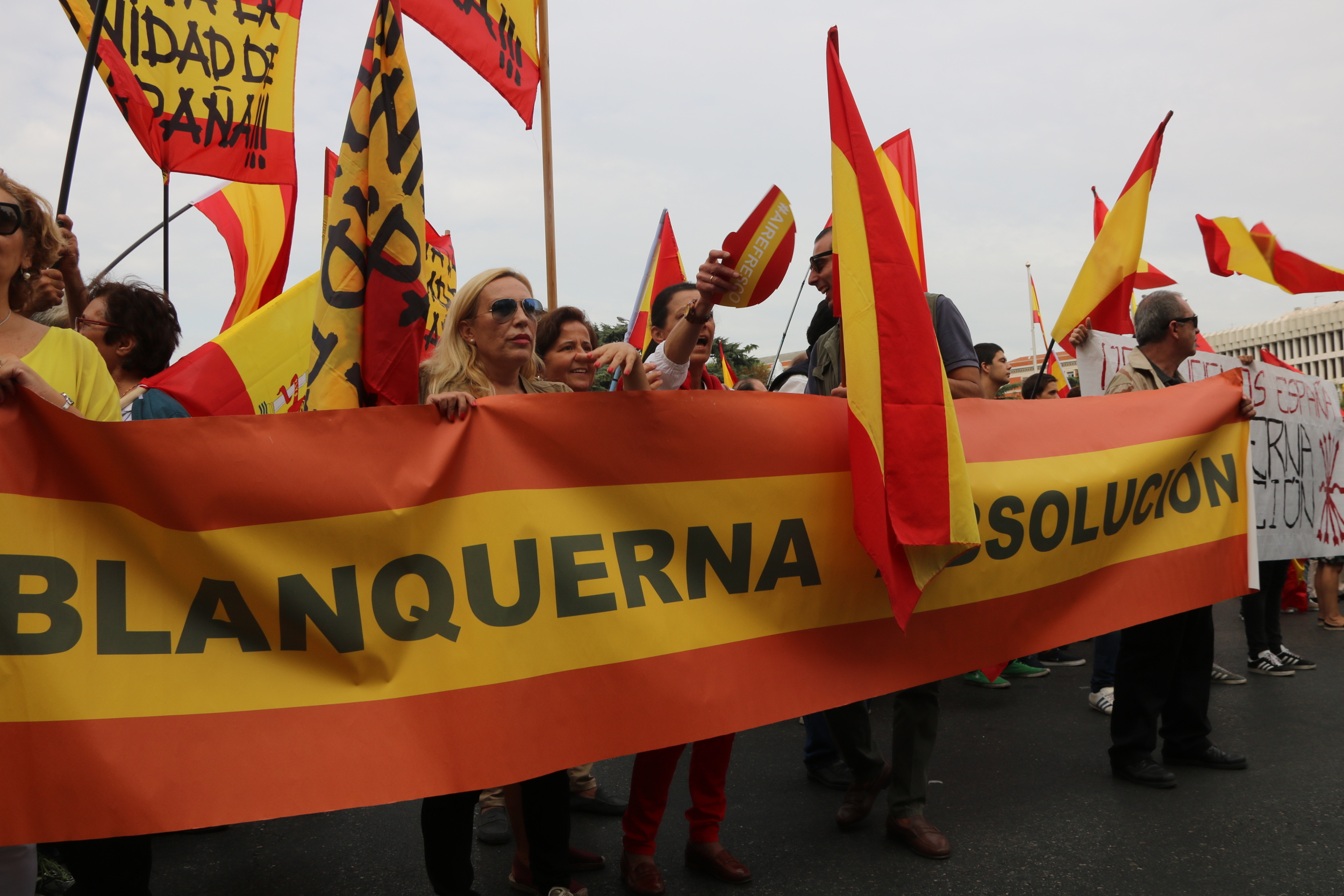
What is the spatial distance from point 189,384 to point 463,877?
2373mm

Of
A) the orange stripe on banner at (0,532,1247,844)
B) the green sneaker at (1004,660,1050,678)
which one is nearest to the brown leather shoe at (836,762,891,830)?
the orange stripe on banner at (0,532,1247,844)

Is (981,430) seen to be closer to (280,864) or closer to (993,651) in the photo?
(993,651)

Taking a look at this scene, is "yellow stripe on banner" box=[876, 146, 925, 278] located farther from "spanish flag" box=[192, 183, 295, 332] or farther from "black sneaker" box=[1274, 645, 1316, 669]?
"spanish flag" box=[192, 183, 295, 332]

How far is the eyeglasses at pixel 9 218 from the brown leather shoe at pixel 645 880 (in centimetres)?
241

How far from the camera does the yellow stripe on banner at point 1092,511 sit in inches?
116

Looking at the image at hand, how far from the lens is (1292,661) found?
18.2 feet

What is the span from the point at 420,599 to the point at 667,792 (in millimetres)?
1154

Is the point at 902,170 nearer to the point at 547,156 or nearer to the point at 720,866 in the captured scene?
the point at 547,156

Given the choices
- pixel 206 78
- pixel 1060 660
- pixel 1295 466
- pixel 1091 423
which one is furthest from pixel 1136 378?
pixel 206 78

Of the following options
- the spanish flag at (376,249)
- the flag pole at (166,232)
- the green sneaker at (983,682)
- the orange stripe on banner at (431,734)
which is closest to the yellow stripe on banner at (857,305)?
the orange stripe on banner at (431,734)

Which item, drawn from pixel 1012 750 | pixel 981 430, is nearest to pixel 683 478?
pixel 981 430

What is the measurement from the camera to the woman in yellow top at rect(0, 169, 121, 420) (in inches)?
79.7

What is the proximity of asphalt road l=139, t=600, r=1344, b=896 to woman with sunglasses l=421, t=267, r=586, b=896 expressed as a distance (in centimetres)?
44

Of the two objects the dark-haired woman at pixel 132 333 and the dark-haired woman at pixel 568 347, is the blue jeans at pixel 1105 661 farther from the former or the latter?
the dark-haired woman at pixel 132 333
